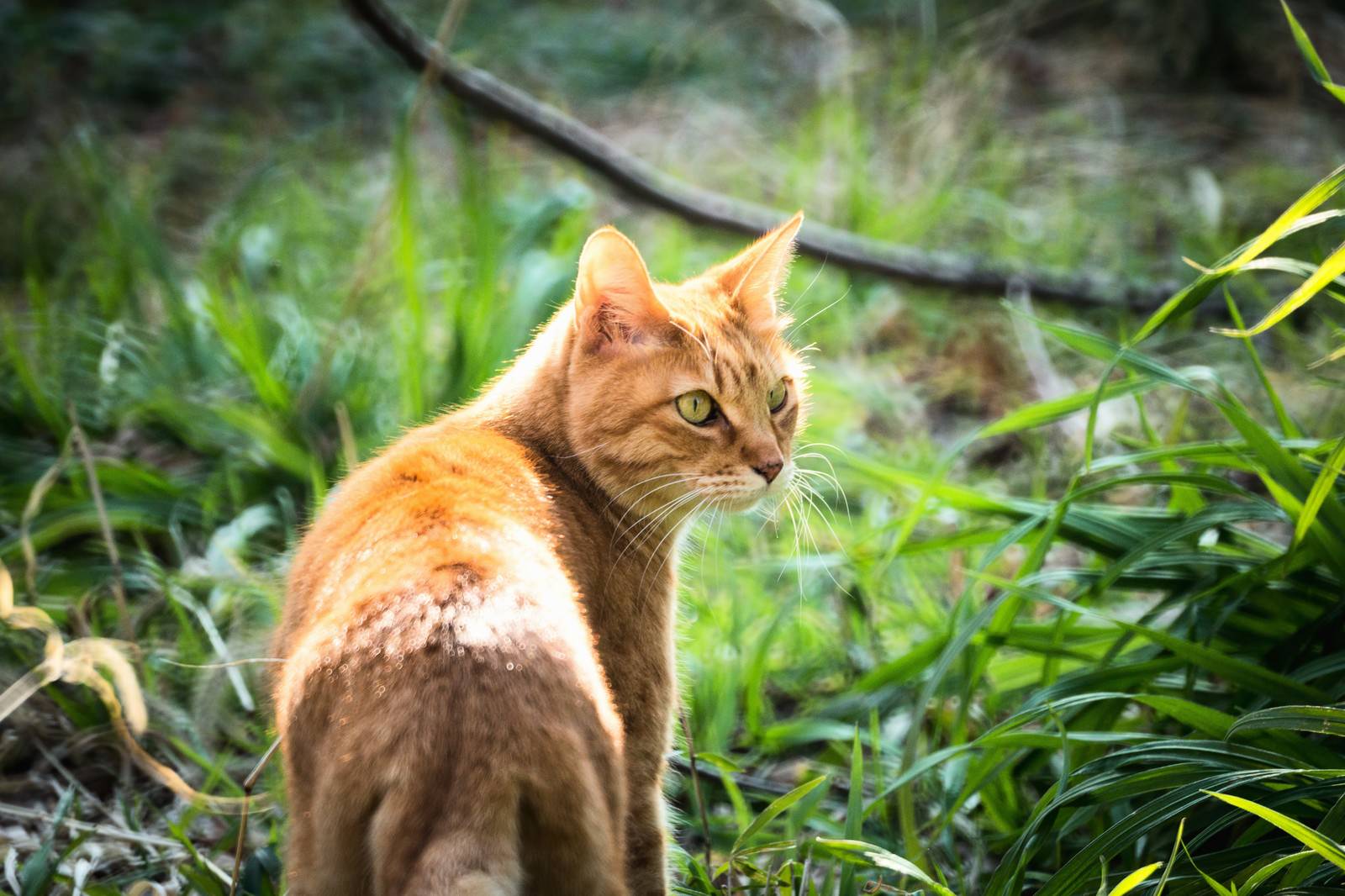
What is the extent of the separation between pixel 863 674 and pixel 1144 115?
3554 millimetres

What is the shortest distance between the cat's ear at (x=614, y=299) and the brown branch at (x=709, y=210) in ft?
3.45

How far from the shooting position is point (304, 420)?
2.75 meters

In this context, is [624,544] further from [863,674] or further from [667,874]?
[863,674]

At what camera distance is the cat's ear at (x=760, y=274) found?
2072mm

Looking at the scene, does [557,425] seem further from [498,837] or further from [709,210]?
[709,210]

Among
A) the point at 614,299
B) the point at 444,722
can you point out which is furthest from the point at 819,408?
the point at 444,722

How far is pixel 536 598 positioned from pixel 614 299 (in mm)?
718

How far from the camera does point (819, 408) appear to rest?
11.0 ft

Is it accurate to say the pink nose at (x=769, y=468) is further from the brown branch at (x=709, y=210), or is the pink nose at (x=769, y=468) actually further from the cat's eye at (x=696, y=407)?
the brown branch at (x=709, y=210)

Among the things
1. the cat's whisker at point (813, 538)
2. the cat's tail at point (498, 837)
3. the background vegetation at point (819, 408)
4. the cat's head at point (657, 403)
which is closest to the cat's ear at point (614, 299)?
the cat's head at point (657, 403)

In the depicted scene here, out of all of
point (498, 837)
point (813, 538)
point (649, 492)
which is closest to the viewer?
point (498, 837)

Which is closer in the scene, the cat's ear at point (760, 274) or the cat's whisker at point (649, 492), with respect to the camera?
the cat's whisker at point (649, 492)

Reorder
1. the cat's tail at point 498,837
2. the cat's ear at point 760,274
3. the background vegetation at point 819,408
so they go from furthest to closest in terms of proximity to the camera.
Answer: the cat's ear at point 760,274 < the background vegetation at point 819,408 < the cat's tail at point 498,837

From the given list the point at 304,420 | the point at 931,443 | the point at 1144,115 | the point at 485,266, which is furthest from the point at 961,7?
the point at 304,420
